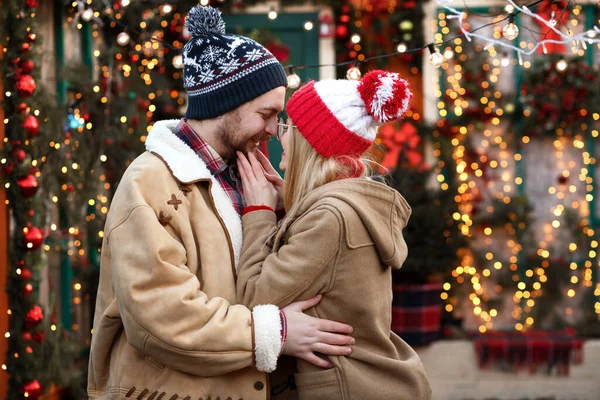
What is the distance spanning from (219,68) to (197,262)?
2.22 ft

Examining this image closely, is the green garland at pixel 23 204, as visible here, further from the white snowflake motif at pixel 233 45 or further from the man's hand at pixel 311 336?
the man's hand at pixel 311 336

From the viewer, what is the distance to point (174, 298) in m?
2.61

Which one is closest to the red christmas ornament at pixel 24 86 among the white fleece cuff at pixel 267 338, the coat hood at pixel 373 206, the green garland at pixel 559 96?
the coat hood at pixel 373 206

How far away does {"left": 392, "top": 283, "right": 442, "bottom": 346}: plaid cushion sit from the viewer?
7.48 m

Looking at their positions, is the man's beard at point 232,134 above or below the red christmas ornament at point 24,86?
below

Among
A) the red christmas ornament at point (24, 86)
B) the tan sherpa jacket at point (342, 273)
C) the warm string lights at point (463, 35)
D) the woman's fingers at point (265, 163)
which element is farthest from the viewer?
the red christmas ornament at point (24, 86)

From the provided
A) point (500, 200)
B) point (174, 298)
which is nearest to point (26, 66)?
point (174, 298)

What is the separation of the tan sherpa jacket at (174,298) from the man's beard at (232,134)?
0.12 m

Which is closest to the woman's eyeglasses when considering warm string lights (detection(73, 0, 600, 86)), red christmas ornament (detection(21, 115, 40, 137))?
warm string lights (detection(73, 0, 600, 86))

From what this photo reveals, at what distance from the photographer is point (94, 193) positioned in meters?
6.19

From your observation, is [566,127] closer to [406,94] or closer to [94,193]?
[94,193]

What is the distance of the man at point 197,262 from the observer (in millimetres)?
2633

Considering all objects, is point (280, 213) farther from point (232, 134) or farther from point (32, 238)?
point (32, 238)

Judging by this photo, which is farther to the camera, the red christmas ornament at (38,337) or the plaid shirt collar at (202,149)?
the red christmas ornament at (38,337)
